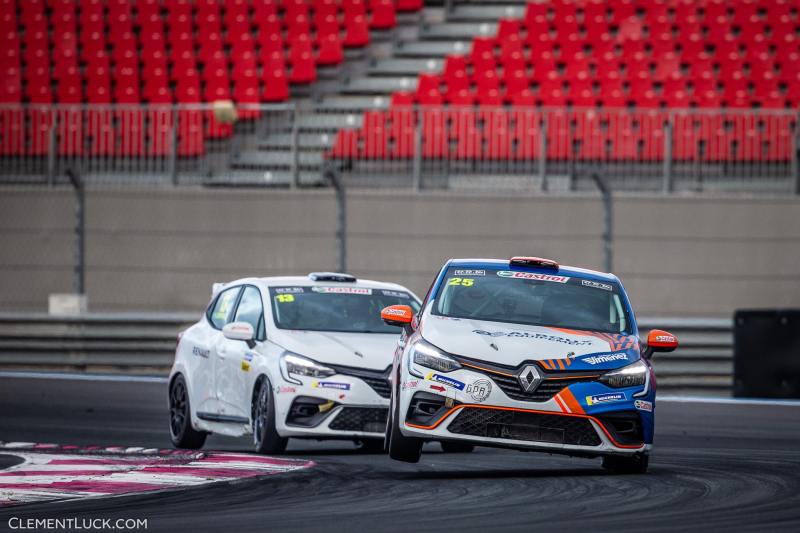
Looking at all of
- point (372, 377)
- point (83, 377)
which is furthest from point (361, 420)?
Answer: point (83, 377)

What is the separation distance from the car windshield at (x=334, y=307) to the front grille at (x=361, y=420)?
1.04 metres

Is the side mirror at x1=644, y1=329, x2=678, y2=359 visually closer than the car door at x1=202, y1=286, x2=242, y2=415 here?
Yes

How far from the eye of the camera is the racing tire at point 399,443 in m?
10.0

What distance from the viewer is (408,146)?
2114cm

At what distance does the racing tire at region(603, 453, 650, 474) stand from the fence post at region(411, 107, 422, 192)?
435 inches

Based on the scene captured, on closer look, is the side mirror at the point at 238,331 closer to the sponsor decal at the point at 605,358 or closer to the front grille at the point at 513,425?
the front grille at the point at 513,425

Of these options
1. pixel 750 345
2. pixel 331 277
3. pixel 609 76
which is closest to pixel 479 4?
pixel 609 76

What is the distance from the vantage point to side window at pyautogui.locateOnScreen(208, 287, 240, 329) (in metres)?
13.1

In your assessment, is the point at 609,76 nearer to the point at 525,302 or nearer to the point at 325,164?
the point at 325,164

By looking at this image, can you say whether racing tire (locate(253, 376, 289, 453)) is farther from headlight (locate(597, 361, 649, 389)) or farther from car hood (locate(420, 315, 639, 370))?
headlight (locate(597, 361, 649, 389))

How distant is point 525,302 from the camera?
429 inches

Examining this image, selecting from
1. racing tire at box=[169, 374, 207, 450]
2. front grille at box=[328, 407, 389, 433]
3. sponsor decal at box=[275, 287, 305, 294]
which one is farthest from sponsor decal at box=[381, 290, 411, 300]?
racing tire at box=[169, 374, 207, 450]

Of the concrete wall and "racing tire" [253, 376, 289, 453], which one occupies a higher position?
the concrete wall

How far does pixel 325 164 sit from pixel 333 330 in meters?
8.57
